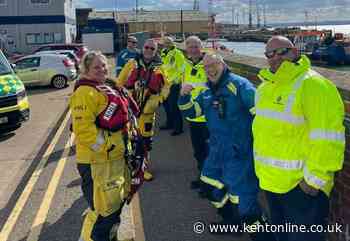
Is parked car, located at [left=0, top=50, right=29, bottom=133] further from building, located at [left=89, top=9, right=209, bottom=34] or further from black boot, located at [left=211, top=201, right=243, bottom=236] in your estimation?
building, located at [left=89, top=9, right=209, bottom=34]

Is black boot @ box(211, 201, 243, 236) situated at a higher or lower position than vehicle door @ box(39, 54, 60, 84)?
lower

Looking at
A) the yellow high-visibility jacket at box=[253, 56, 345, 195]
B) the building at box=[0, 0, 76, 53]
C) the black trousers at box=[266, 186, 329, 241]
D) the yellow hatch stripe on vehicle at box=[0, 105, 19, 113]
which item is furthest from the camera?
the building at box=[0, 0, 76, 53]

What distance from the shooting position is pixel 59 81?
2084cm

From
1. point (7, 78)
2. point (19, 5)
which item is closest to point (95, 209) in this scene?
point (7, 78)

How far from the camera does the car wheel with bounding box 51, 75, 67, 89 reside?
68.2 ft

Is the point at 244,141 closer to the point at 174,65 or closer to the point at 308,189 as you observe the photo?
the point at 308,189

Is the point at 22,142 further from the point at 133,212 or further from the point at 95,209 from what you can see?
the point at 95,209

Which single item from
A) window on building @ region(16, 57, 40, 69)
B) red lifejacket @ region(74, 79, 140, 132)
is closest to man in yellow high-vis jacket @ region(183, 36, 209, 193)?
red lifejacket @ region(74, 79, 140, 132)

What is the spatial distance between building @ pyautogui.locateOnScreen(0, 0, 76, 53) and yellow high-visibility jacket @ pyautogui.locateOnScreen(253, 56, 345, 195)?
47262 mm

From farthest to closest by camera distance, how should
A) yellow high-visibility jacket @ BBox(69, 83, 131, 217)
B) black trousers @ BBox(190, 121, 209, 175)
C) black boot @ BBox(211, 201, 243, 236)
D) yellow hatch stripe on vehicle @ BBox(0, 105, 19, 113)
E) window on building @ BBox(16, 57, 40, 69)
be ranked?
1. window on building @ BBox(16, 57, 40, 69)
2. yellow hatch stripe on vehicle @ BBox(0, 105, 19, 113)
3. black trousers @ BBox(190, 121, 209, 175)
4. black boot @ BBox(211, 201, 243, 236)
5. yellow high-visibility jacket @ BBox(69, 83, 131, 217)

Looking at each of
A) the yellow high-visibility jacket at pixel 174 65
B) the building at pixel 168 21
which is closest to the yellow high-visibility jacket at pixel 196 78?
the yellow high-visibility jacket at pixel 174 65

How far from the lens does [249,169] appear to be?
4.39 m

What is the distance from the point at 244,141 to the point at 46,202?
3.29 metres

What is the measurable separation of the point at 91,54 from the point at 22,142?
266 inches
